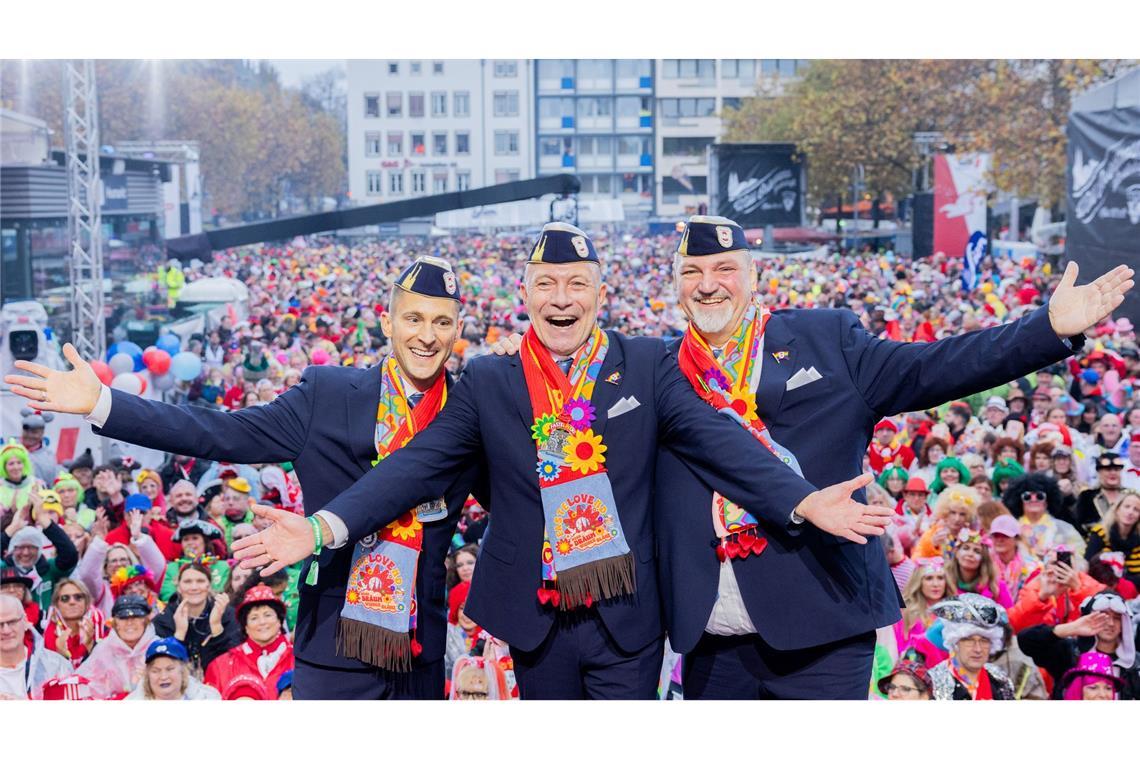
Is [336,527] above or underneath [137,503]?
above

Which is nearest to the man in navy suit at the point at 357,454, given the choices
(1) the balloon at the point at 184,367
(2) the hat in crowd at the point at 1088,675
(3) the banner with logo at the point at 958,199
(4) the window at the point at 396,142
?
(2) the hat in crowd at the point at 1088,675

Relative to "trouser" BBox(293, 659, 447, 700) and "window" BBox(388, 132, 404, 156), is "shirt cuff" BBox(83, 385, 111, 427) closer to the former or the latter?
"trouser" BBox(293, 659, 447, 700)

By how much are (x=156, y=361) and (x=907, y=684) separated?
9.19 meters

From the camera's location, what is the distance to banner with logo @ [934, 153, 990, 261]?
77.2 ft

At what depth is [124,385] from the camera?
11297 millimetres

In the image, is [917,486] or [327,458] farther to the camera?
[917,486]

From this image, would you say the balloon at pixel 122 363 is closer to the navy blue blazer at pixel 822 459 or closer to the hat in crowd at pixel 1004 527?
the hat in crowd at pixel 1004 527

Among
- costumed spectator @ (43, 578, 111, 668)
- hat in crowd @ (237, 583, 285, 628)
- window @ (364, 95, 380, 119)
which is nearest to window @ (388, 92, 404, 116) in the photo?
window @ (364, 95, 380, 119)

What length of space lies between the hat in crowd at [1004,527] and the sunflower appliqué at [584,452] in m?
4.09

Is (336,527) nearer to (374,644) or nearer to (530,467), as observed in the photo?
(374,644)

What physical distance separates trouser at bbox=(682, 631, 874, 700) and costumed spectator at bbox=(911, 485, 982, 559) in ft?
11.7

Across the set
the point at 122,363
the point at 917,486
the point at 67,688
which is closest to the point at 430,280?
the point at 67,688

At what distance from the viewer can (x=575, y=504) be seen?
3.66 m

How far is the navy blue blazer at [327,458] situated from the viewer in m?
3.89
